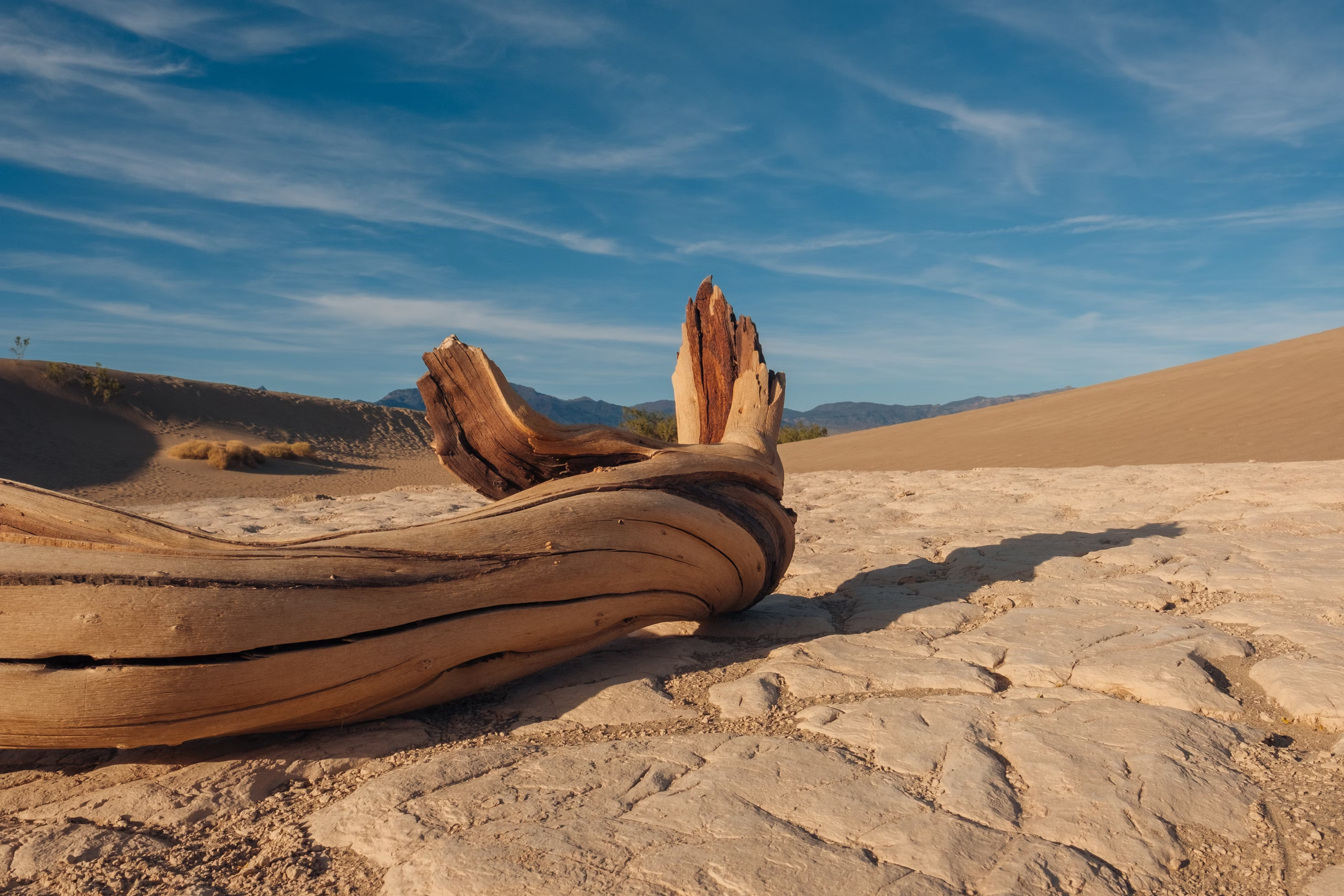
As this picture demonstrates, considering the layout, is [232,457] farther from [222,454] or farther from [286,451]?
[286,451]

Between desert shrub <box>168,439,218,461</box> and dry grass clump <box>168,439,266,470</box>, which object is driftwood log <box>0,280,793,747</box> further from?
desert shrub <box>168,439,218,461</box>

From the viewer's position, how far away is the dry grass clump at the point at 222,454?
18.7m

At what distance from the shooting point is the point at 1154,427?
14.5 metres

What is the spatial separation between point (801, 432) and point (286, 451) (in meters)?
16.4

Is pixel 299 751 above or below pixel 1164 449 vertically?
below

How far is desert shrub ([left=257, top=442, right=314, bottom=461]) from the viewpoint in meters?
20.1

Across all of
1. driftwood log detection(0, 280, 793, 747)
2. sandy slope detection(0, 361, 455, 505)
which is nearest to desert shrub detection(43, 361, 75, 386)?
sandy slope detection(0, 361, 455, 505)

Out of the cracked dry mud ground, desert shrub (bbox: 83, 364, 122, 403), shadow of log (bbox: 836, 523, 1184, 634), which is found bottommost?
the cracked dry mud ground

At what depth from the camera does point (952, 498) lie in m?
7.39

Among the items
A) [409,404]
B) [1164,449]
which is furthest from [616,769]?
[409,404]

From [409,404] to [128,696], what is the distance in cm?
15654

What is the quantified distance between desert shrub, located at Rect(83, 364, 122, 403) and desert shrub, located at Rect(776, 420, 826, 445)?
22.2 m

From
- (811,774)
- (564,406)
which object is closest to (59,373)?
(811,774)

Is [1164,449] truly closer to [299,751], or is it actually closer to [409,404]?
[299,751]
